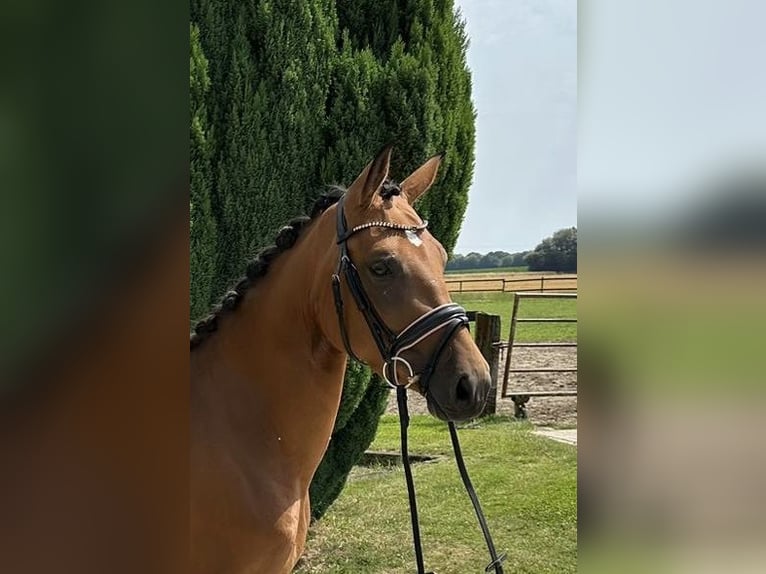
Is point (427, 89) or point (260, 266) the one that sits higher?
point (427, 89)

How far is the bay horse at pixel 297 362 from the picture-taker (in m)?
1.65

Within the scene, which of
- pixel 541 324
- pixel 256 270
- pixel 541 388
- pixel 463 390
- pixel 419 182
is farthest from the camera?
pixel 541 324

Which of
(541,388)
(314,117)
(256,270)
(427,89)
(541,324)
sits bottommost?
(541,388)

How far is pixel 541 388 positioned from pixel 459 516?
3986 mm

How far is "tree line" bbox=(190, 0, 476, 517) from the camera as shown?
3236 millimetres

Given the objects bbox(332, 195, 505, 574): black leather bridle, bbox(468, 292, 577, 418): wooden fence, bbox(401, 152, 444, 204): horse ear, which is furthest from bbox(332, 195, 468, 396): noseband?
bbox(468, 292, 577, 418): wooden fence

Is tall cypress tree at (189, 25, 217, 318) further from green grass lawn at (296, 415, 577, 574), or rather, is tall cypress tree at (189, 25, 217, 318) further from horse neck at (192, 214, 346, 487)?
green grass lawn at (296, 415, 577, 574)

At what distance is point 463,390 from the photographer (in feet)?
5.34

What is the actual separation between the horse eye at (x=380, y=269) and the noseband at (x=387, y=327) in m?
0.05

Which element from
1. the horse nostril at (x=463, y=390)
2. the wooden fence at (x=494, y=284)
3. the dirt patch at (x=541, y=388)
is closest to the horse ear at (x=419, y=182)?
the horse nostril at (x=463, y=390)

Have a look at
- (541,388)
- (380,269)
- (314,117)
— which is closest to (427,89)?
(314,117)

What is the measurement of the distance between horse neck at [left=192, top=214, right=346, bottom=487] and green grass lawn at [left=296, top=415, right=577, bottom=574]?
77.8 inches

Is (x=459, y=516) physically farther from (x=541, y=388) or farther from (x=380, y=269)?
(x=541, y=388)
